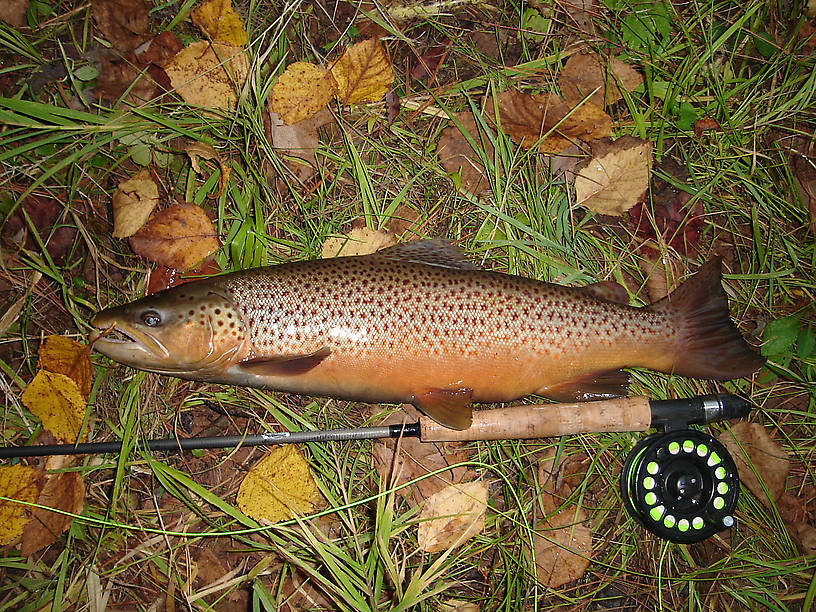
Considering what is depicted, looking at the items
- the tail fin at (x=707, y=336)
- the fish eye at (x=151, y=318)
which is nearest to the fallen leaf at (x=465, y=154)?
the tail fin at (x=707, y=336)

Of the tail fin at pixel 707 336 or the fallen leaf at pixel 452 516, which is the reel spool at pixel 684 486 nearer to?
the tail fin at pixel 707 336

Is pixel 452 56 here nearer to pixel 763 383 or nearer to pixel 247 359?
pixel 247 359

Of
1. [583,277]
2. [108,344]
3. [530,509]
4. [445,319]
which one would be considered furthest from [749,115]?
[108,344]

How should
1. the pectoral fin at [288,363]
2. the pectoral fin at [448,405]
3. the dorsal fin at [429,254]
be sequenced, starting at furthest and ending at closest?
the dorsal fin at [429,254] → the pectoral fin at [448,405] → the pectoral fin at [288,363]

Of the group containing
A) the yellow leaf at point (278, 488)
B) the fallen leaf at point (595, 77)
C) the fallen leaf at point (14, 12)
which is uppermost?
the fallen leaf at point (14, 12)

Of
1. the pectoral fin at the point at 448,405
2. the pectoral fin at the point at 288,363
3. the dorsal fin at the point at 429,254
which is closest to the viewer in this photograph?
the pectoral fin at the point at 288,363

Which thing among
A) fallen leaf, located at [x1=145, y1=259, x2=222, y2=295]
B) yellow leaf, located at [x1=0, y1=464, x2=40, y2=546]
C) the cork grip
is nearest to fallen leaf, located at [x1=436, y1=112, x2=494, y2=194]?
the cork grip
